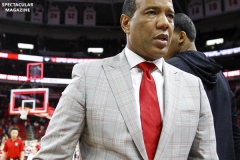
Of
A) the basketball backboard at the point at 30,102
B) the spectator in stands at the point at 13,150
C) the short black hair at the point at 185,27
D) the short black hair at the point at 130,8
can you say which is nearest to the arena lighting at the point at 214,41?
the basketball backboard at the point at 30,102

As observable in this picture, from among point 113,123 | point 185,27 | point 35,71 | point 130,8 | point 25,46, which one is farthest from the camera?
point 25,46

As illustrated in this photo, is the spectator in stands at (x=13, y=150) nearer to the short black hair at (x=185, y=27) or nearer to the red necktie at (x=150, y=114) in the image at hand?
the short black hair at (x=185, y=27)

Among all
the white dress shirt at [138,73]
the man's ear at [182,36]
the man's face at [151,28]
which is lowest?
the white dress shirt at [138,73]

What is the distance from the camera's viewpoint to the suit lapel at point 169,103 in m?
1.27

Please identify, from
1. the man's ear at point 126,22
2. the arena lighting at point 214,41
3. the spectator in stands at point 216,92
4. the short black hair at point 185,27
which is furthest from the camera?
the arena lighting at point 214,41

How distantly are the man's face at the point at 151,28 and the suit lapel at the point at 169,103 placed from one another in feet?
0.36

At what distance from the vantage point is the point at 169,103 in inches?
52.7

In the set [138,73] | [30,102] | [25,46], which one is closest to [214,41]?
[25,46]

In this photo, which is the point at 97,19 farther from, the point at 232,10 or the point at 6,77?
the point at 232,10

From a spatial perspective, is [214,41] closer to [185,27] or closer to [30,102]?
[30,102]

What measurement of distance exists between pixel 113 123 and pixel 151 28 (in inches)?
16.5

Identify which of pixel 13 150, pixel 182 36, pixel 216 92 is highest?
pixel 182 36

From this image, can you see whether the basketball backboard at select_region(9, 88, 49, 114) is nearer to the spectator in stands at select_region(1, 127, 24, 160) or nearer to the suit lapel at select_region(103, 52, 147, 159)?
the spectator in stands at select_region(1, 127, 24, 160)

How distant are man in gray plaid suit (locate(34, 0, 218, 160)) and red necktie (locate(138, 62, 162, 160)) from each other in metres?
0.02
